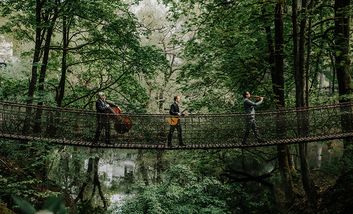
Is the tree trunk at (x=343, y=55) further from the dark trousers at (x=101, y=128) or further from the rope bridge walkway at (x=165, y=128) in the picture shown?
the dark trousers at (x=101, y=128)

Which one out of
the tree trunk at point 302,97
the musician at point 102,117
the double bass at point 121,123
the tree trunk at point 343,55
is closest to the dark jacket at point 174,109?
the double bass at point 121,123

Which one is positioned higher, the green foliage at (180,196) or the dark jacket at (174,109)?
the dark jacket at (174,109)

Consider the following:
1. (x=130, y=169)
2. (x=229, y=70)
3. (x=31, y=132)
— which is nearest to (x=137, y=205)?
(x=31, y=132)

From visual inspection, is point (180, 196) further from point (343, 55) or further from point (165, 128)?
point (343, 55)

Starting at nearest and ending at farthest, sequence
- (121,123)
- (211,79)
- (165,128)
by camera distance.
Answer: (121,123) → (165,128) → (211,79)

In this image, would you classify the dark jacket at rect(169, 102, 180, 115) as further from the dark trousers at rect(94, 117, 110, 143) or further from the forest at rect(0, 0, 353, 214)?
the forest at rect(0, 0, 353, 214)

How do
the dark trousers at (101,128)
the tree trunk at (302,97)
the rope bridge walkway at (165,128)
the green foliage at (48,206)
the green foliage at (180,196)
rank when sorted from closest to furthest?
the green foliage at (48,206)
the rope bridge walkway at (165,128)
the dark trousers at (101,128)
the tree trunk at (302,97)
the green foliage at (180,196)

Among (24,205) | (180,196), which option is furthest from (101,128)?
(24,205)

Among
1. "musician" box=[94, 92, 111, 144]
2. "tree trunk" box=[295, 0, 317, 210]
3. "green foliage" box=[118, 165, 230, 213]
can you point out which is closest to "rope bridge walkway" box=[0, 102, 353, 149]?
"tree trunk" box=[295, 0, 317, 210]

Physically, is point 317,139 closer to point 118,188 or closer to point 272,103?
point 272,103

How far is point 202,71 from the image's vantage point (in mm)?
10641

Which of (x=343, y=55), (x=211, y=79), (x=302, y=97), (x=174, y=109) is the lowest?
(x=174, y=109)

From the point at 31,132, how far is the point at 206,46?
4.88 meters

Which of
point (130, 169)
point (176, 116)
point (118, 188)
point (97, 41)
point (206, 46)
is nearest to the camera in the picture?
point (176, 116)
